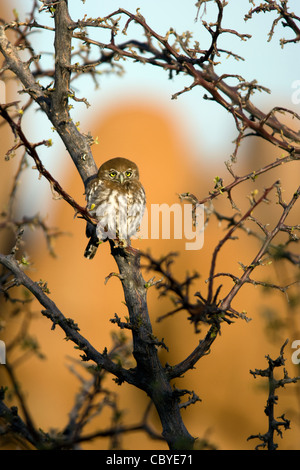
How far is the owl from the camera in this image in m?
5.08

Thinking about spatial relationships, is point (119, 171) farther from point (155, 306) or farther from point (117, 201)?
point (155, 306)

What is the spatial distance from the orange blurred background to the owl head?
3768 millimetres

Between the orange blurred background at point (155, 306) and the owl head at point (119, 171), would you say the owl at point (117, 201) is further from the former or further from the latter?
the orange blurred background at point (155, 306)

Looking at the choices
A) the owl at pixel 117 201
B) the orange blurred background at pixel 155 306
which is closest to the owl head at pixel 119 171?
the owl at pixel 117 201

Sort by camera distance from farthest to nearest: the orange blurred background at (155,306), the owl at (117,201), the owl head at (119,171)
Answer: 1. the orange blurred background at (155,306)
2. the owl head at (119,171)
3. the owl at (117,201)

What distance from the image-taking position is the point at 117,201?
17.3 feet

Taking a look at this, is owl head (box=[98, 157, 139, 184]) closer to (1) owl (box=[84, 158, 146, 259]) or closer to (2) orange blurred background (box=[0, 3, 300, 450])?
(1) owl (box=[84, 158, 146, 259])

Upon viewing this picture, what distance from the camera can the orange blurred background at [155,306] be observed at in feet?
34.1

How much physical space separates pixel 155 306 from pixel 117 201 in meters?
6.62

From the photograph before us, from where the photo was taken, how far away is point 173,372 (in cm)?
347

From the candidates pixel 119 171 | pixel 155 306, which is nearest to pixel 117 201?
pixel 119 171

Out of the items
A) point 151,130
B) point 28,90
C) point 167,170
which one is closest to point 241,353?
point 167,170

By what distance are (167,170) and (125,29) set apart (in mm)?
10903
